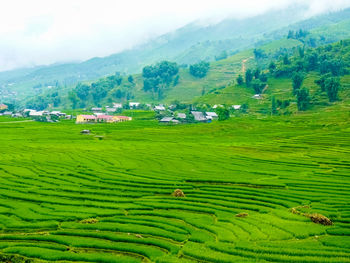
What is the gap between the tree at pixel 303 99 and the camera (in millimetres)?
138750

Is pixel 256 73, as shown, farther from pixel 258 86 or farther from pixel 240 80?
pixel 258 86

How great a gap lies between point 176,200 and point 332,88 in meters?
123

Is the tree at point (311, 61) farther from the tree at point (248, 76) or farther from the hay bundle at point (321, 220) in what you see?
the hay bundle at point (321, 220)

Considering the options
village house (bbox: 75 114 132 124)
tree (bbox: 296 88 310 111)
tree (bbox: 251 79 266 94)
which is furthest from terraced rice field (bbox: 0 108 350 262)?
tree (bbox: 251 79 266 94)

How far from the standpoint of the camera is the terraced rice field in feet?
86.5

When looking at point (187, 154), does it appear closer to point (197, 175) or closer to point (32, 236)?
point (197, 175)

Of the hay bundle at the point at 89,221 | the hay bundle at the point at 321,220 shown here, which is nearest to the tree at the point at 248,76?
the hay bundle at the point at 321,220

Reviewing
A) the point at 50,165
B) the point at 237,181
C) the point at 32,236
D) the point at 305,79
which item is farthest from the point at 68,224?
the point at 305,79

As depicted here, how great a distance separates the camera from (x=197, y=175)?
52.4 meters

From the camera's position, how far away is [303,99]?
14075 cm

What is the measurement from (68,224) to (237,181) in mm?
23813

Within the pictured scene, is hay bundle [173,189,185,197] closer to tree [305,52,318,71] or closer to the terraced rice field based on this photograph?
the terraced rice field

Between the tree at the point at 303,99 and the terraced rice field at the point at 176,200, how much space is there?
56614 mm

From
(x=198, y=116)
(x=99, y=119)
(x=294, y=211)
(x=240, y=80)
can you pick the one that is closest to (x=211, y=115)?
(x=198, y=116)
